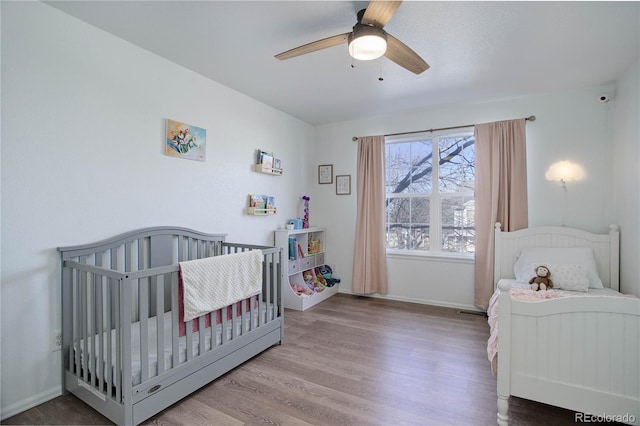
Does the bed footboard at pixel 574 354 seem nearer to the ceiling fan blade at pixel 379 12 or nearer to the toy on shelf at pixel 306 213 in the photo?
the ceiling fan blade at pixel 379 12

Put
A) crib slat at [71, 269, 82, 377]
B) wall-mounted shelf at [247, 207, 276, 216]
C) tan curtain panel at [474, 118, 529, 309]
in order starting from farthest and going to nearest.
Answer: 1. wall-mounted shelf at [247, 207, 276, 216]
2. tan curtain panel at [474, 118, 529, 309]
3. crib slat at [71, 269, 82, 377]

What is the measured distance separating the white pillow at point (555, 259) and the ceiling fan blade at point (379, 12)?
8.61 ft

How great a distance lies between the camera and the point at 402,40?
2.22m

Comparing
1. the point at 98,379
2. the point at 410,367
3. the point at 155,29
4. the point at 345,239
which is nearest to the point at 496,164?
the point at 345,239

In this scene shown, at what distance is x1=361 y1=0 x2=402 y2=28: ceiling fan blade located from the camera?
1470 mm

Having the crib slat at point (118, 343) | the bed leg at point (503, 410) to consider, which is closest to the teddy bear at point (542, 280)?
the bed leg at point (503, 410)

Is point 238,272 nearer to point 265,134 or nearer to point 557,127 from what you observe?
point 265,134

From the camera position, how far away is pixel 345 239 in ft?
14.3

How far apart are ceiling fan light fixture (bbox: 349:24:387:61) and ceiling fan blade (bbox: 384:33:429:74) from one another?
0.06m

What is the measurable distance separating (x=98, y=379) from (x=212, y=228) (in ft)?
4.79

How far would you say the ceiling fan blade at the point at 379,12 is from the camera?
1470 mm

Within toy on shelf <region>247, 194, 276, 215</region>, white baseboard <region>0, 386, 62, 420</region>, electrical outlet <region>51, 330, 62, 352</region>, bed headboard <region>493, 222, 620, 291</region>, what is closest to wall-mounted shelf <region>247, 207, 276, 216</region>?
toy on shelf <region>247, 194, 276, 215</region>

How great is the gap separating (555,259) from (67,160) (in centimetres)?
405

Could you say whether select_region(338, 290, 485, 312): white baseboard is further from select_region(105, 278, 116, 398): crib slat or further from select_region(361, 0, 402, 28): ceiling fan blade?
select_region(361, 0, 402, 28): ceiling fan blade
